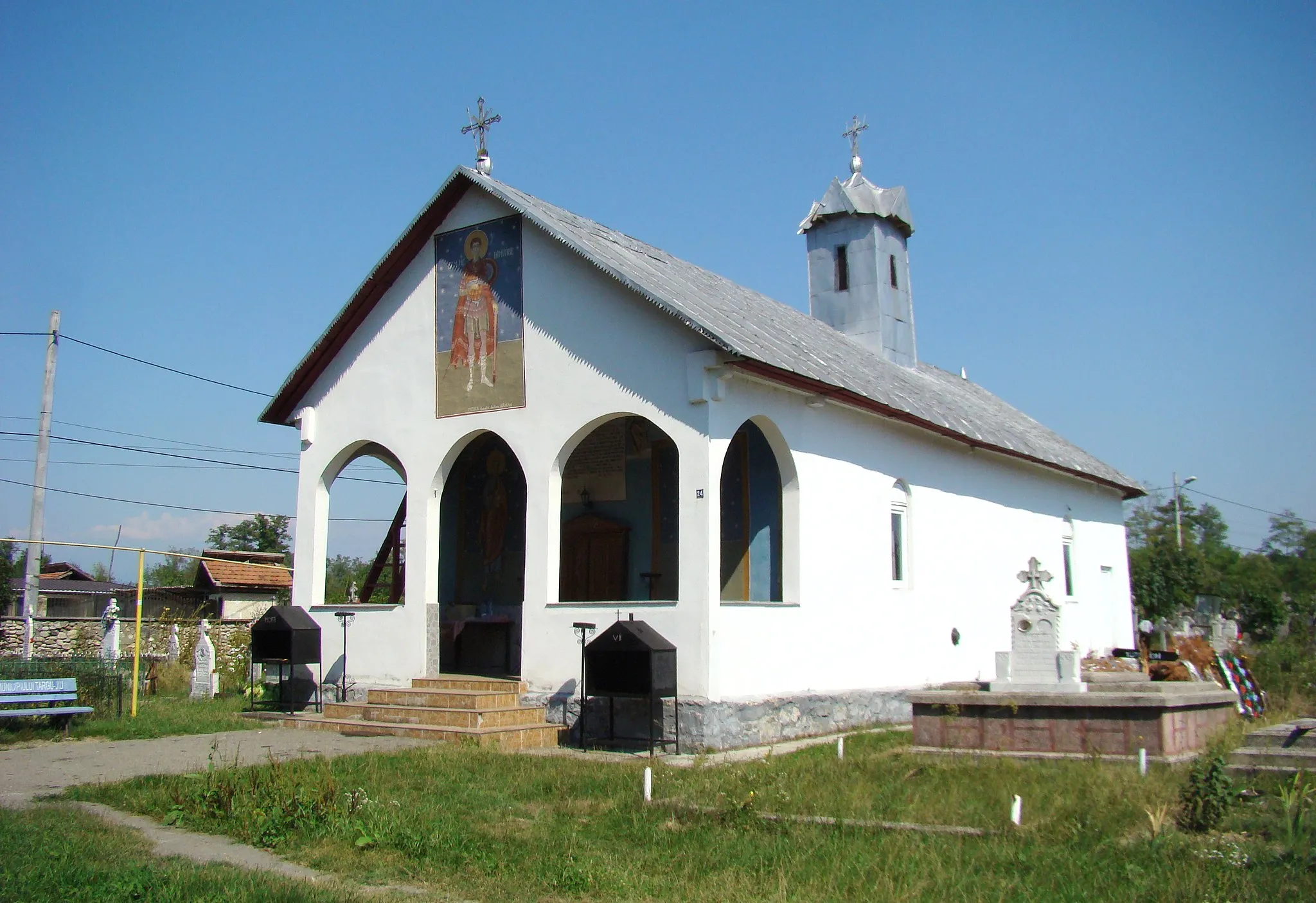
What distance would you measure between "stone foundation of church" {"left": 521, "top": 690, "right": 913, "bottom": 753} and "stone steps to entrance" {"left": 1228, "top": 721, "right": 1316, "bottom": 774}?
5367 millimetres

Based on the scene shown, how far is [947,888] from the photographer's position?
6.31 meters

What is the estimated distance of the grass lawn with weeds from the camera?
6.46m

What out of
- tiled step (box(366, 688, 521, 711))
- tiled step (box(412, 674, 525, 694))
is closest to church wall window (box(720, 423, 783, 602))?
tiled step (box(412, 674, 525, 694))

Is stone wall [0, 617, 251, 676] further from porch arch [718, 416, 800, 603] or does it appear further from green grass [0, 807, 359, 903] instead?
green grass [0, 807, 359, 903]

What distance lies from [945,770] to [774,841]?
10.5 ft

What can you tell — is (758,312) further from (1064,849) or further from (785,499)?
(1064,849)

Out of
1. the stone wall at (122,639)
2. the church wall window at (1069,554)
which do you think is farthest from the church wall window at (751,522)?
the stone wall at (122,639)

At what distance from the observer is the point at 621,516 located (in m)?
16.9

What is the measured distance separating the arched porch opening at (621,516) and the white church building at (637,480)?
39mm

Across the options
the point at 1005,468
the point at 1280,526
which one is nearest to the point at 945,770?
the point at 1005,468

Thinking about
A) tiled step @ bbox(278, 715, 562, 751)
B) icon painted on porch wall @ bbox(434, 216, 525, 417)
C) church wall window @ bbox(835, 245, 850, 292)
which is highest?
church wall window @ bbox(835, 245, 850, 292)

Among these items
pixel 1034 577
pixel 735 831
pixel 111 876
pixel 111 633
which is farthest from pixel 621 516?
pixel 111 876

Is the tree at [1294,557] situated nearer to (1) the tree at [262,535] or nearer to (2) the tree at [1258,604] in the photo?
(2) the tree at [1258,604]

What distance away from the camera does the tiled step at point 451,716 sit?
13453 mm
